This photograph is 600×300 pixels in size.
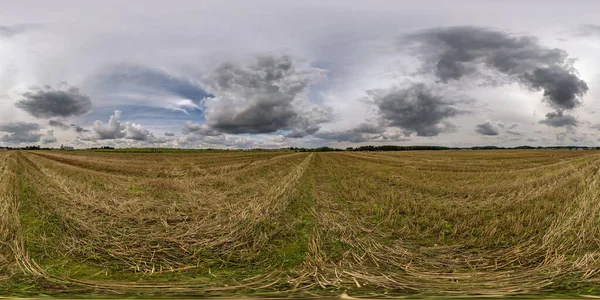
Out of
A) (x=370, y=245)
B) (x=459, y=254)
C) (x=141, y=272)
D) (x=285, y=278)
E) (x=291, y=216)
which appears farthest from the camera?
(x=291, y=216)

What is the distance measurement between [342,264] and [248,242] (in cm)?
189

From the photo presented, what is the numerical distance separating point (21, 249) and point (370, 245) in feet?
18.4

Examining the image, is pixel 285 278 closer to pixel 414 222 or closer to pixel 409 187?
pixel 414 222

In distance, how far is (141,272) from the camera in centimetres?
446

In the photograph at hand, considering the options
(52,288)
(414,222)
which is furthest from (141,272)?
(414,222)

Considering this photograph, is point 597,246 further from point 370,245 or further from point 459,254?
point 370,245

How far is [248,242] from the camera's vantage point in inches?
221

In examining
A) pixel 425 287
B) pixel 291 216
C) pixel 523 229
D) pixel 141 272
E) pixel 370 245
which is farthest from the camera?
pixel 291 216

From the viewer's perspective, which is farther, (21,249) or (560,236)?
(560,236)

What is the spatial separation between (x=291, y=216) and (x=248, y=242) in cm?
231

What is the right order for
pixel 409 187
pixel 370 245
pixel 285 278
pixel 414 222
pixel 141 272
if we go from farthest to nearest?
pixel 409 187
pixel 414 222
pixel 370 245
pixel 141 272
pixel 285 278

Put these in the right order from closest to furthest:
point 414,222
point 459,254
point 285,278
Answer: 1. point 285,278
2. point 459,254
3. point 414,222

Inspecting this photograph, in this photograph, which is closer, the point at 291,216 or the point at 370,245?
the point at 370,245

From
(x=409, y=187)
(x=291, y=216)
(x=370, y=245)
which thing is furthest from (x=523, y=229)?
(x=409, y=187)
